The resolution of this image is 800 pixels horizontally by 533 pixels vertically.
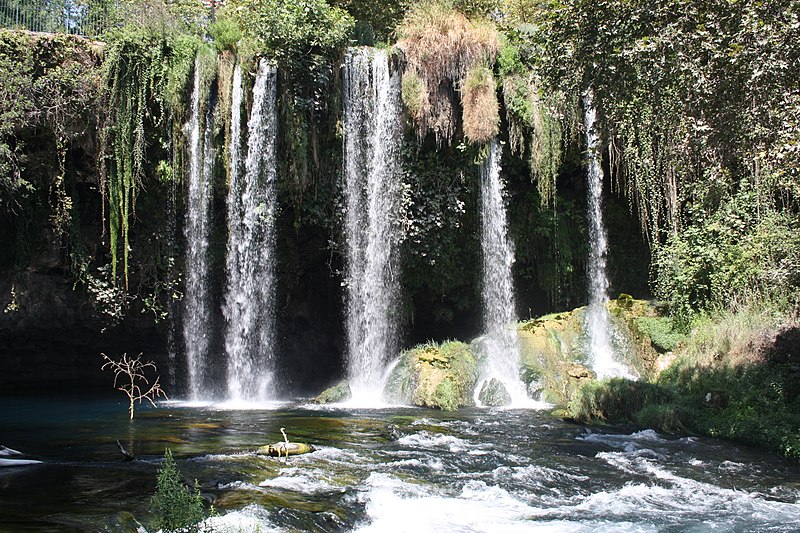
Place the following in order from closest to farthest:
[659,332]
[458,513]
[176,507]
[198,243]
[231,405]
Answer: [176,507], [458,513], [231,405], [659,332], [198,243]

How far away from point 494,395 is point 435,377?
1.11m

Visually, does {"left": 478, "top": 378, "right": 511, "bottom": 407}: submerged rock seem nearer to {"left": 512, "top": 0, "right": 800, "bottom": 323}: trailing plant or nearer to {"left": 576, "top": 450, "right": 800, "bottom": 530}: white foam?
{"left": 512, "top": 0, "right": 800, "bottom": 323}: trailing plant

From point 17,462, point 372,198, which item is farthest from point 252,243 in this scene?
point 17,462

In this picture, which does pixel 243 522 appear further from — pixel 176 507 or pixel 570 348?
pixel 570 348

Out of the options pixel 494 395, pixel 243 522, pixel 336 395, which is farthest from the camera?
pixel 336 395

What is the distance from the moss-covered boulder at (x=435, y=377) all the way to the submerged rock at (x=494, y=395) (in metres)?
0.24

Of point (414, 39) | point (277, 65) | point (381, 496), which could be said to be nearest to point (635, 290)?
point (414, 39)

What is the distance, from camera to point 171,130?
15055mm

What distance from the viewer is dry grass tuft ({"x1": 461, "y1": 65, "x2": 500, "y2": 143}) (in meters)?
15.8

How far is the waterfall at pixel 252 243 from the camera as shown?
15.2 m

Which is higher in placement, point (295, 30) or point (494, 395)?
point (295, 30)

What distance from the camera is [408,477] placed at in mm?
7297

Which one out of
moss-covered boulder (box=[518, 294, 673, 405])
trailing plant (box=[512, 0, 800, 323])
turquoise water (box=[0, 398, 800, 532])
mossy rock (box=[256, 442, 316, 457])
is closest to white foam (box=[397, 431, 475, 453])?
turquoise water (box=[0, 398, 800, 532])

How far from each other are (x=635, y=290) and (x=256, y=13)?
10868 mm
